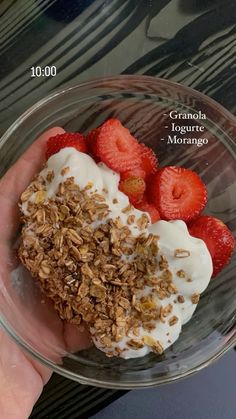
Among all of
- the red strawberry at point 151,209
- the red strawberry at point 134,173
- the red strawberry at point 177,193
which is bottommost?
the red strawberry at point 151,209

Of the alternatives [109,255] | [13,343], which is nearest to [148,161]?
[109,255]

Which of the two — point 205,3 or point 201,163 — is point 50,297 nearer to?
point 201,163

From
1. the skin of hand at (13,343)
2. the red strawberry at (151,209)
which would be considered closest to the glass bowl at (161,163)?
the skin of hand at (13,343)

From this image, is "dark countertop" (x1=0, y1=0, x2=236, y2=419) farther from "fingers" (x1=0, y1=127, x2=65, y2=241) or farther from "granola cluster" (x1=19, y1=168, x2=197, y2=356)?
"granola cluster" (x1=19, y1=168, x2=197, y2=356)

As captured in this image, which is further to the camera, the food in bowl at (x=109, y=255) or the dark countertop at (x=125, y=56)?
the dark countertop at (x=125, y=56)

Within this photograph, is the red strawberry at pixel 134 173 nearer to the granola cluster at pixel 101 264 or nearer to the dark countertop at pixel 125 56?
the granola cluster at pixel 101 264

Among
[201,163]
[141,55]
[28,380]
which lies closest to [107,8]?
[141,55]
